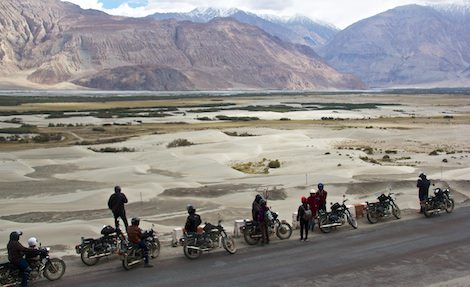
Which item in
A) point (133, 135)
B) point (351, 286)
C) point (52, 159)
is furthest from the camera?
point (133, 135)

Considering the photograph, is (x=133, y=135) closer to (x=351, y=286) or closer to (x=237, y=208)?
(x=237, y=208)

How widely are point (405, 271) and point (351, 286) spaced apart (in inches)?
79.8

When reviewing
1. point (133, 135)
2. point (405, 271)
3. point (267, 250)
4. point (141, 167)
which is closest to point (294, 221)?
point (267, 250)

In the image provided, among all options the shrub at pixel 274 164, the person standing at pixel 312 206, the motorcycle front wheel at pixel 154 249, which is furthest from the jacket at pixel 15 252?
the shrub at pixel 274 164

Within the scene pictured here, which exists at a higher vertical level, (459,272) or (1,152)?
(1,152)

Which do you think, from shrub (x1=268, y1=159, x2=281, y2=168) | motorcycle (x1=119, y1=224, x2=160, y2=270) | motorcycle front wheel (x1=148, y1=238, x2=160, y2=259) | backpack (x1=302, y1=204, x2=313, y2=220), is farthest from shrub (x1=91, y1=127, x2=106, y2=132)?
motorcycle (x1=119, y1=224, x2=160, y2=270)

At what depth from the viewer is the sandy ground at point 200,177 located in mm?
25484

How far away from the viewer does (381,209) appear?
67.5ft

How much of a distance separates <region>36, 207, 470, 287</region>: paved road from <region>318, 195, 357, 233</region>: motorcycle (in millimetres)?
386

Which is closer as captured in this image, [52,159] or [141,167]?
[141,167]

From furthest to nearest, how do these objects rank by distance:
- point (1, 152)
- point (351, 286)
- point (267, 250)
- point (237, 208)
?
point (1, 152)
point (237, 208)
point (267, 250)
point (351, 286)

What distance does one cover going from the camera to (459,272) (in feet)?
48.9

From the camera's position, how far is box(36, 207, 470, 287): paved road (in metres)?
14.3

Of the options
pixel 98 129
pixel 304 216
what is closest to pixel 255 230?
pixel 304 216
